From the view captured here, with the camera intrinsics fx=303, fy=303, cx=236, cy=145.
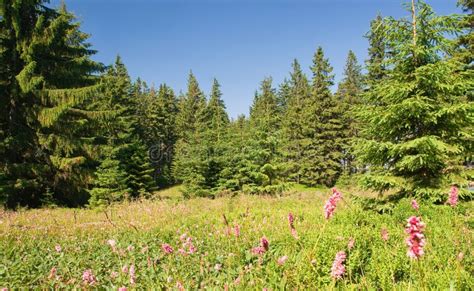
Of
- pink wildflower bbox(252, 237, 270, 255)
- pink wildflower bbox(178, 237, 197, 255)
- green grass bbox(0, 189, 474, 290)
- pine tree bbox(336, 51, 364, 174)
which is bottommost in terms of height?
green grass bbox(0, 189, 474, 290)

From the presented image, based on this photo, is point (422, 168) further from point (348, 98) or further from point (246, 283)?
point (348, 98)

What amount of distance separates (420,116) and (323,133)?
1184 inches

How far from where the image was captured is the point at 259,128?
24250 millimetres

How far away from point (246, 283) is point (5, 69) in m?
19.5

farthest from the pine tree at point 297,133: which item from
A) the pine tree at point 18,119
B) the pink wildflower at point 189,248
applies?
the pink wildflower at point 189,248

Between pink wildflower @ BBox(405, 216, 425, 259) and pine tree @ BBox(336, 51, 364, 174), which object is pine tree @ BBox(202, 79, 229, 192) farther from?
pink wildflower @ BBox(405, 216, 425, 259)

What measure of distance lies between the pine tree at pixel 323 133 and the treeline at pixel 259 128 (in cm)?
14

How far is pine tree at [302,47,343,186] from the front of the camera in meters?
37.6

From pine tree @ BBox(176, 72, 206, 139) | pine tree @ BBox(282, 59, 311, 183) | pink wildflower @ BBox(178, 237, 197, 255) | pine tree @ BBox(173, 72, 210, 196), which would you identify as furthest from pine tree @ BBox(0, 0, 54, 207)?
pine tree @ BBox(176, 72, 206, 139)

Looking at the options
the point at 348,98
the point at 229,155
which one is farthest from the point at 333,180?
the point at 229,155

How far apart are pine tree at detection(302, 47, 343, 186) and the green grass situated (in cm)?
2938

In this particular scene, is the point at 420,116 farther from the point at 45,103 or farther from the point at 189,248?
the point at 45,103

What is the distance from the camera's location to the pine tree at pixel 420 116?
25.1 feet

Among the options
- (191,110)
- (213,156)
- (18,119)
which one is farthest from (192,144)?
(18,119)
